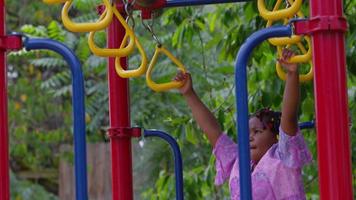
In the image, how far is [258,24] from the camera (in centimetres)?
489

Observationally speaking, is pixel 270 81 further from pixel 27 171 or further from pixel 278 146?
pixel 27 171

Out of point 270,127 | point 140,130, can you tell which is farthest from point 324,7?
point 140,130

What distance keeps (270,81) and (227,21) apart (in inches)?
25.3

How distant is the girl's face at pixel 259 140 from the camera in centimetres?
342

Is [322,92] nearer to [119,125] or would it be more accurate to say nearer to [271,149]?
[271,149]

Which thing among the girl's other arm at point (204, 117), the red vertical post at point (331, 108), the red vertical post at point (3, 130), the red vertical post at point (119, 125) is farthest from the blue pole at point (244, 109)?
the red vertical post at point (119, 125)

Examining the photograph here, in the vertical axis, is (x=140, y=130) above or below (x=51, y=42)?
below

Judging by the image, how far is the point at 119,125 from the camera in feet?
12.0

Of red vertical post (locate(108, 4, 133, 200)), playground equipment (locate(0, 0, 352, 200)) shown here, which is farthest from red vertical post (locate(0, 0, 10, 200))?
red vertical post (locate(108, 4, 133, 200))

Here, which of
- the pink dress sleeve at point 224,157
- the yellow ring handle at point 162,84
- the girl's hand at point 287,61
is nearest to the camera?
the girl's hand at point 287,61

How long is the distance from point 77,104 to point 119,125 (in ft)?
2.18

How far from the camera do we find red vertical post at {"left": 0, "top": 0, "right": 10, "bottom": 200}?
9.55 ft

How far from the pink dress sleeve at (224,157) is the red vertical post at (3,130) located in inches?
36.3

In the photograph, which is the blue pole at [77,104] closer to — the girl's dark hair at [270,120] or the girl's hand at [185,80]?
the girl's hand at [185,80]
